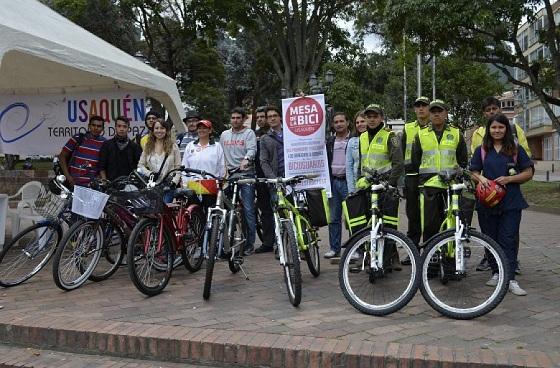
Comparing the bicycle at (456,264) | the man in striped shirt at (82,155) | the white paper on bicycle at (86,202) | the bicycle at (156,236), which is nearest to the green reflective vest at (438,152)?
the bicycle at (456,264)

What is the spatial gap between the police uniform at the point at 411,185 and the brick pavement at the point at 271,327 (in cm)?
117

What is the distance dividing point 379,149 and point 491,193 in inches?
51.2

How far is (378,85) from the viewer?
42.8 metres

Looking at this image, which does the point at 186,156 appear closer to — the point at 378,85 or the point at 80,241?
the point at 80,241

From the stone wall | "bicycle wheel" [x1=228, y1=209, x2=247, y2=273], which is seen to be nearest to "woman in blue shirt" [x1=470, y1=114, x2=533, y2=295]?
"bicycle wheel" [x1=228, y1=209, x2=247, y2=273]

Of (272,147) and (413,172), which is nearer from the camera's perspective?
(413,172)

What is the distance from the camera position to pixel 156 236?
5812 mm

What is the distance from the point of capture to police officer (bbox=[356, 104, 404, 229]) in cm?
608

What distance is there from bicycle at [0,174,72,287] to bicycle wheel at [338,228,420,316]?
2893 millimetres

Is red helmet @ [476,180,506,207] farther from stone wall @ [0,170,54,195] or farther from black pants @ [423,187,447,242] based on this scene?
stone wall @ [0,170,54,195]

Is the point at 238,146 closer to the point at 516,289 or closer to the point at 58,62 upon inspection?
the point at 58,62

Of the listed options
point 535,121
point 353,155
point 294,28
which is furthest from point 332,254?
point 535,121

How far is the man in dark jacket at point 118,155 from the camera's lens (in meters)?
7.49

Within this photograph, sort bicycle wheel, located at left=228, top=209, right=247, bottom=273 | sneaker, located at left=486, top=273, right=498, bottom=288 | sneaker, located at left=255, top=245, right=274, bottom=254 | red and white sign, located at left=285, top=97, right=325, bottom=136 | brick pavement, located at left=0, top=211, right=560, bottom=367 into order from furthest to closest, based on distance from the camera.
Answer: sneaker, located at left=255, top=245, right=274, bottom=254
red and white sign, located at left=285, top=97, right=325, bottom=136
bicycle wheel, located at left=228, top=209, right=247, bottom=273
sneaker, located at left=486, top=273, right=498, bottom=288
brick pavement, located at left=0, top=211, right=560, bottom=367
